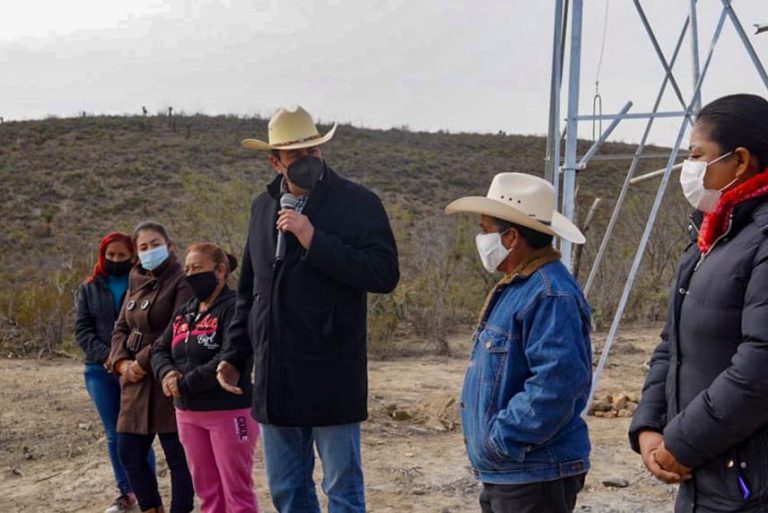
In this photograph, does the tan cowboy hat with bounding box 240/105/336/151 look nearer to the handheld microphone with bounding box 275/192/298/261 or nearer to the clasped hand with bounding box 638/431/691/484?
the handheld microphone with bounding box 275/192/298/261

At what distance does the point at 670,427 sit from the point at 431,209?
1155 inches

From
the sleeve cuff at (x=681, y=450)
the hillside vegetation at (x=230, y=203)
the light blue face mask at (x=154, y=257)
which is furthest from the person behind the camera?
the hillside vegetation at (x=230, y=203)

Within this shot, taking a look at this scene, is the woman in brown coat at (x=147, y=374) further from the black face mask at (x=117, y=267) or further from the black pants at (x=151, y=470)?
the black face mask at (x=117, y=267)

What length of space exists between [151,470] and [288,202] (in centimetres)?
207

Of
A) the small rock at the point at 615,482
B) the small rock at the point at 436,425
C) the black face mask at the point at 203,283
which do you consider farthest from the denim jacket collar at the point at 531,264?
the small rock at the point at 436,425

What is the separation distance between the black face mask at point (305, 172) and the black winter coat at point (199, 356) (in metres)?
0.95

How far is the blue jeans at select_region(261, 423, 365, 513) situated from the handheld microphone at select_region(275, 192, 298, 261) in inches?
29.1

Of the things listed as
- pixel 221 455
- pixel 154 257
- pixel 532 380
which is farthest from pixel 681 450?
pixel 154 257

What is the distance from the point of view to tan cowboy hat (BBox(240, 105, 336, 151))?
3.66 meters

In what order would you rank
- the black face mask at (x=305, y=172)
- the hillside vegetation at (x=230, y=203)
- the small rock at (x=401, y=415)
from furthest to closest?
1. the hillside vegetation at (x=230, y=203)
2. the small rock at (x=401, y=415)
3. the black face mask at (x=305, y=172)

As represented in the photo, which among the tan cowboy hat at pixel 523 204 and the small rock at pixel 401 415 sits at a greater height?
the tan cowboy hat at pixel 523 204

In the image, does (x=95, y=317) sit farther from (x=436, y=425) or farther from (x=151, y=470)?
(x=436, y=425)

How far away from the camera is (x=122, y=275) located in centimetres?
537

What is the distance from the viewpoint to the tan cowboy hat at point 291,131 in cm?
366
